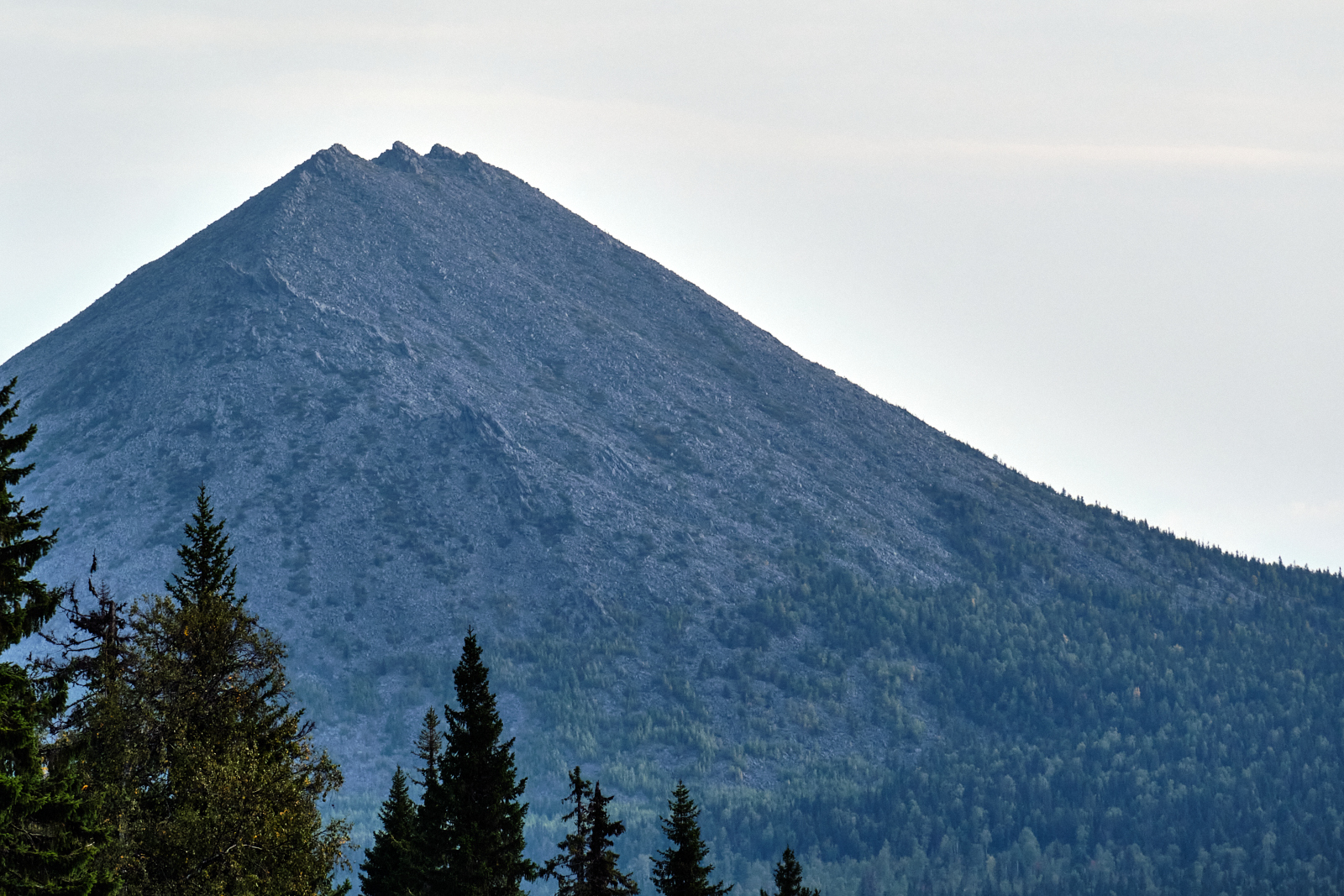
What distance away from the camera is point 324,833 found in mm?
45656

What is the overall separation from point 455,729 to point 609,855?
6647 millimetres

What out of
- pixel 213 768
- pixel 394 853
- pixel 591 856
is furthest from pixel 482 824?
pixel 394 853

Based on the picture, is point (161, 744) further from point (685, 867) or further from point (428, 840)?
point (685, 867)

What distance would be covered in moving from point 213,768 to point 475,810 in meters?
12.7

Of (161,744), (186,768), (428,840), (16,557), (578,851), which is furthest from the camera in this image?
(578,851)

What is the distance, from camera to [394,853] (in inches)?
2650

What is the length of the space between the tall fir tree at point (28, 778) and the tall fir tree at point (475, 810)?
17.0m

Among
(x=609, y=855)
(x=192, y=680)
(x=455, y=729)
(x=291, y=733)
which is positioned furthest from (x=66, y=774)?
(x=609, y=855)

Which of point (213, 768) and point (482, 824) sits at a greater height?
point (482, 824)

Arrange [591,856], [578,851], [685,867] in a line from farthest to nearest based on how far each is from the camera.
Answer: [685,867], [591,856], [578,851]

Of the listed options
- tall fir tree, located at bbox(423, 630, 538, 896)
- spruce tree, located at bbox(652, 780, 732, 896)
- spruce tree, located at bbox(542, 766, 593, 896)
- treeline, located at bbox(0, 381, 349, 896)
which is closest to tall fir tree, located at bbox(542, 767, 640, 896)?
spruce tree, located at bbox(542, 766, 593, 896)

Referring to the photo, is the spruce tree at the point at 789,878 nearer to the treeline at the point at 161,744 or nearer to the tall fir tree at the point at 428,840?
the tall fir tree at the point at 428,840

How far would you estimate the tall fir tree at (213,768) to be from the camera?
129ft

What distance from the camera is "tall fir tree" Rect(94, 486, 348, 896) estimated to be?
39.2 meters
